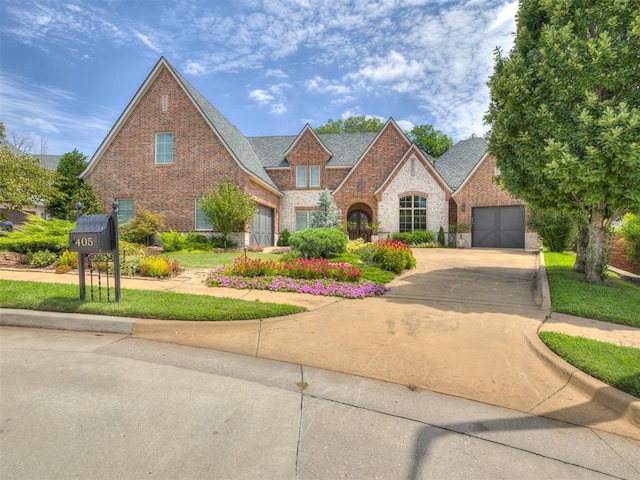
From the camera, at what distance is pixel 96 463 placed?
7.64 feet

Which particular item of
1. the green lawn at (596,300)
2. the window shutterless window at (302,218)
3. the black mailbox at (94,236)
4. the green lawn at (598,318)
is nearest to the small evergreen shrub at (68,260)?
the black mailbox at (94,236)

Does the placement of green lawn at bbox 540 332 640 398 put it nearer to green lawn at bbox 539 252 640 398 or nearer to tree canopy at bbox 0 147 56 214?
green lawn at bbox 539 252 640 398

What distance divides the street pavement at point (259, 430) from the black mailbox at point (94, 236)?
92.2 inches

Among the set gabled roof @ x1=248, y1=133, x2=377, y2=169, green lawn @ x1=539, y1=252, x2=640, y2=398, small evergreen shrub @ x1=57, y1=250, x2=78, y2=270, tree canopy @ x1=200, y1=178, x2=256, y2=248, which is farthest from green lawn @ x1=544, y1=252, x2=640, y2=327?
gabled roof @ x1=248, y1=133, x2=377, y2=169

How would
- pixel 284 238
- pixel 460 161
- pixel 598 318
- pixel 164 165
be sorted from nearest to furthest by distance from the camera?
pixel 598 318
pixel 164 165
pixel 284 238
pixel 460 161

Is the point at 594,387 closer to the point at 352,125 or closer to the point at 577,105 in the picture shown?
the point at 577,105

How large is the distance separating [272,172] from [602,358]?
76.8 ft

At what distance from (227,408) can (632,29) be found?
10118 millimetres

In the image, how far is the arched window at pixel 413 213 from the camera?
2309 centimetres

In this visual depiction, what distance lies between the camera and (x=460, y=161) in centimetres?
2623

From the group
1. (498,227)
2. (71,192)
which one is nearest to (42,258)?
(71,192)

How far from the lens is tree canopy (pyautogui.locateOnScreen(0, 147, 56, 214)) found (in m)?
13.5

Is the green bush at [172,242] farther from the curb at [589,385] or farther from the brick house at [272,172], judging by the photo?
the curb at [589,385]

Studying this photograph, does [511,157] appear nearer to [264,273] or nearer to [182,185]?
[264,273]
